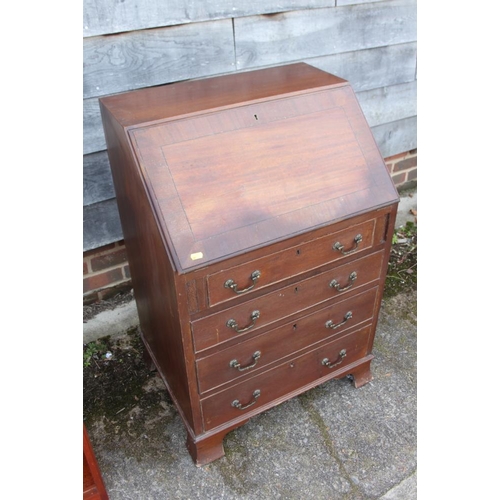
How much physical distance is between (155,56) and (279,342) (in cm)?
128

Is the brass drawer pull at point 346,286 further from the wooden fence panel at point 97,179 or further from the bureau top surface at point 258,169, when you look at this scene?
the wooden fence panel at point 97,179

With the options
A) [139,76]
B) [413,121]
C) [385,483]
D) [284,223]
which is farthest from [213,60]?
[385,483]

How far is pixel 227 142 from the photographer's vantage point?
154 centimetres

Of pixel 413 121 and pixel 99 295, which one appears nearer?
pixel 99 295

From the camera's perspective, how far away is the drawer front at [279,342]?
1.74 meters

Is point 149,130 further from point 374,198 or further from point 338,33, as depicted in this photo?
point 338,33

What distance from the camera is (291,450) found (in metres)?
2.05

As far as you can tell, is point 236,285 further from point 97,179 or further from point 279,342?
point 97,179

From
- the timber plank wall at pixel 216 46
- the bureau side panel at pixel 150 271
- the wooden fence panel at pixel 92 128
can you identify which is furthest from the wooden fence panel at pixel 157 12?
the bureau side panel at pixel 150 271

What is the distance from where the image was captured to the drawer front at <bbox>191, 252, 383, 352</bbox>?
162 centimetres

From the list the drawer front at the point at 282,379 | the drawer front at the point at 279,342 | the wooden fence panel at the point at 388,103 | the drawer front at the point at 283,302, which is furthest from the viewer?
the wooden fence panel at the point at 388,103

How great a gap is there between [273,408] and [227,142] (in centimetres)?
130

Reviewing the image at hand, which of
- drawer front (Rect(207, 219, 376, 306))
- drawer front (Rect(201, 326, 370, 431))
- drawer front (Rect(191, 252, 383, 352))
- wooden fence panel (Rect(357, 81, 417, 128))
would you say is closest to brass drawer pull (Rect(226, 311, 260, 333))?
drawer front (Rect(191, 252, 383, 352))

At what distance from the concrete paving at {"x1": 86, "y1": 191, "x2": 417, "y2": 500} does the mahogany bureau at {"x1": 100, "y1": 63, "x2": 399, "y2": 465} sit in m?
0.12
